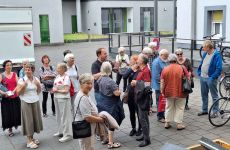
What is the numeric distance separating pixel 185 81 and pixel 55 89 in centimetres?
262

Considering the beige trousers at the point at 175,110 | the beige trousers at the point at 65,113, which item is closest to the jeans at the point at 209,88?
the beige trousers at the point at 175,110

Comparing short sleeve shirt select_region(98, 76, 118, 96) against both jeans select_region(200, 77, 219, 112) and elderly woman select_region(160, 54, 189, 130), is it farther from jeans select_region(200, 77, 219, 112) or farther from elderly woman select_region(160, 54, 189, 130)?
jeans select_region(200, 77, 219, 112)

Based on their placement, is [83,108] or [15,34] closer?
[83,108]

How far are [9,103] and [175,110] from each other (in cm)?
354

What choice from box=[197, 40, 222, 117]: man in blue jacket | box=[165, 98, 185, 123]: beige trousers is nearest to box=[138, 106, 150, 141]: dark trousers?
box=[165, 98, 185, 123]: beige trousers

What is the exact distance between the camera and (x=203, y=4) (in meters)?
17.5

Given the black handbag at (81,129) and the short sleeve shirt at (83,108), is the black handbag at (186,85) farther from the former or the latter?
the black handbag at (81,129)

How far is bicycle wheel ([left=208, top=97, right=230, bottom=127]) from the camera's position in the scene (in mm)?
7336

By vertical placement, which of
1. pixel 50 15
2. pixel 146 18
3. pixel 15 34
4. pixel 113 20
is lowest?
pixel 15 34

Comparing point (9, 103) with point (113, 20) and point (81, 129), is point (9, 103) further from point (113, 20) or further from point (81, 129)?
point (113, 20)

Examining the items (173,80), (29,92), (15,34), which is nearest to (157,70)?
(173,80)

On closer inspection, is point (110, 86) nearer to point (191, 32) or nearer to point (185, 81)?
point (185, 81)

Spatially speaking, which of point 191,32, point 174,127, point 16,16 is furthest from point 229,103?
point 191,32

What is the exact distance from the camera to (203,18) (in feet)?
57.5
